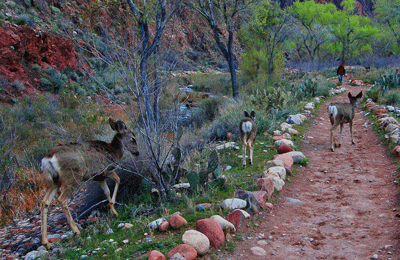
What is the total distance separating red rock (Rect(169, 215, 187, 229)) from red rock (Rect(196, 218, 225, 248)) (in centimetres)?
35

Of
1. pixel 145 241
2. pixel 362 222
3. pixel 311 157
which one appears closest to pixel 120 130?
pixel 145 241

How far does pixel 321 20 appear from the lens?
52.4 metres

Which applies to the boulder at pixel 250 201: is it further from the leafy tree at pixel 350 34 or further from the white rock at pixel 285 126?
the leafy tree at pixel 350 34

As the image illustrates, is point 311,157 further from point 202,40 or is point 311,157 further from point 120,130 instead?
point 202,40

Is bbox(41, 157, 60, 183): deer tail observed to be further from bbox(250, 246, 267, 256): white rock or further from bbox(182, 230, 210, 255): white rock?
bbox(250, 246, 267, 256): white rock

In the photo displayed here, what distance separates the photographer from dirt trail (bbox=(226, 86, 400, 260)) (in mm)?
4480

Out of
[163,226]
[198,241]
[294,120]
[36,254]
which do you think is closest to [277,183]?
[163,226]

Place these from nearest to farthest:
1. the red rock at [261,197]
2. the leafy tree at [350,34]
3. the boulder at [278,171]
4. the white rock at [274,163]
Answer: the red rock at [261,197]
the boulder at [278,171]
the white rock at [274,163]
the leafy tree at [350,34]

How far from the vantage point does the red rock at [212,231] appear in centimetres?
443

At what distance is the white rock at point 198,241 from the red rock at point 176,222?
51cm

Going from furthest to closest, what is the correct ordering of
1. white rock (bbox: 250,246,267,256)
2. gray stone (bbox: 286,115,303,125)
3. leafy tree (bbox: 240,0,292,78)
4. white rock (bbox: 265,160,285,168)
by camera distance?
leafy tree (bbox: 240,0,292,78)
gray stone (bbox: 286,115,303,125)
white rock (bbox: 265,160,285,168)
white rock (bbox: 250,246,267,256)

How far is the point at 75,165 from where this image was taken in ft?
17.5

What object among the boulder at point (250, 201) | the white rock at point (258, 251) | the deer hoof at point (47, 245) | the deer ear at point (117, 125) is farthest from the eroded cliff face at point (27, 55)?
the white rock at point (258, 251)

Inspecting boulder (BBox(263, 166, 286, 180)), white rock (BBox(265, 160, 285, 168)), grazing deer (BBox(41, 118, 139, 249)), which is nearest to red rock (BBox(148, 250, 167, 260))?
grazing deer (BBox(41, 118, 139, 249))
